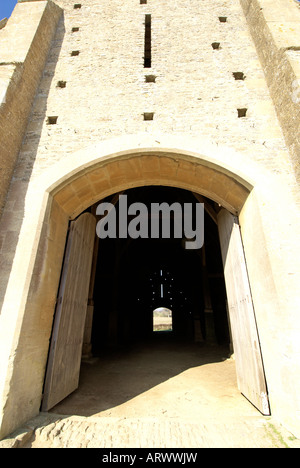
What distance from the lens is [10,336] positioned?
260 centimetres

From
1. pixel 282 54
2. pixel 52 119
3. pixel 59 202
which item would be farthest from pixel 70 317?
pixel 282 54

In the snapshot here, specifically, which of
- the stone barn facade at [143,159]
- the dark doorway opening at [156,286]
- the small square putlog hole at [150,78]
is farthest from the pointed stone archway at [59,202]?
the dark doorway opening at [156,286]

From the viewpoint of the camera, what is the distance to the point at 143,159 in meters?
3.77

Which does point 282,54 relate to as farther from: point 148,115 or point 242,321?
point 242,321

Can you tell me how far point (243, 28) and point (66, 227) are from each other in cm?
572

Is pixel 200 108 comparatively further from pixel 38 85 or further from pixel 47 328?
pixel 47 328

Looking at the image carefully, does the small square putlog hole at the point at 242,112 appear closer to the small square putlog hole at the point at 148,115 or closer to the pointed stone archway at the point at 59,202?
the pointed stone archway at the point at 59,202

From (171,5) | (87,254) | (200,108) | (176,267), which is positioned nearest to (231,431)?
(87,254)

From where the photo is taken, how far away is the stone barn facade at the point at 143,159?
9.12ft

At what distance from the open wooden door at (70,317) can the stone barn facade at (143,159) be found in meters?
0.03

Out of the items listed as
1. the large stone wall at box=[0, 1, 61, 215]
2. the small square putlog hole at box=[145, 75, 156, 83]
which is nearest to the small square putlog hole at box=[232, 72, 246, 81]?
the small square putlog hole at box=[145, 75, 156, 83]

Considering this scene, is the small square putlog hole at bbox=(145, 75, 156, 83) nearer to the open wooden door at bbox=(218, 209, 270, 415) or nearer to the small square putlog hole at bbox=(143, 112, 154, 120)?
the small square putlog hole at bbox=(143, 112, 154, 120)

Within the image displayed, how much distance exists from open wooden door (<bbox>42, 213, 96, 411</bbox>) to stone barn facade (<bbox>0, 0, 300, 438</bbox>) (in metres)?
0.03

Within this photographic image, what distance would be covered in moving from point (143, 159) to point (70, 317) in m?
2.83
